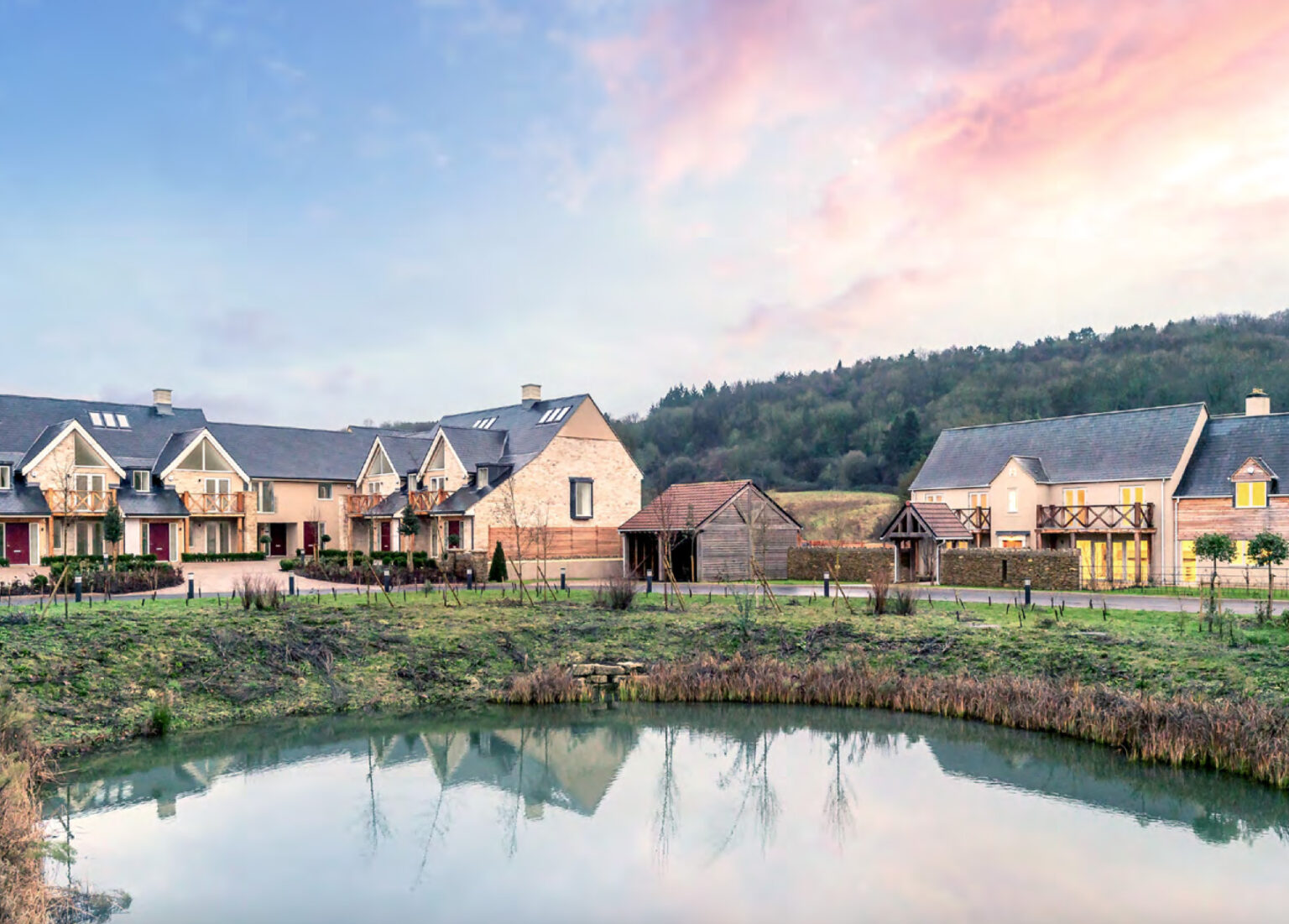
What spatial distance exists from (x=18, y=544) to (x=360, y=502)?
14.4 m

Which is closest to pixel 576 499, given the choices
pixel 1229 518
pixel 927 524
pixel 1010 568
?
pixel 927 524

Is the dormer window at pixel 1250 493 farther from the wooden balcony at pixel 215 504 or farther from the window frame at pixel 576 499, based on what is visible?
the wooden balcony at pixel 215 504

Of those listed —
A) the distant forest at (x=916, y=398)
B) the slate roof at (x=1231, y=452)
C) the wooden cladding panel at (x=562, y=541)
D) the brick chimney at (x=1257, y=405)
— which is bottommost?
the wooden cladding panel at (x=562, y=541)

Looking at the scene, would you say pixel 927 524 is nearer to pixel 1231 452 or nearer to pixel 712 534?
pixel 712 534

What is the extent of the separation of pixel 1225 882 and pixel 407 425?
10166 cm

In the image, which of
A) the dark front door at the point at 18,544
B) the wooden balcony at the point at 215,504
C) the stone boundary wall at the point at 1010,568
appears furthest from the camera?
the wooden balcony at the point at 215,504

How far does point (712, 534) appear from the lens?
3822cm

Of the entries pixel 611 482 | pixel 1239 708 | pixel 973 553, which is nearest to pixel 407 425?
pixel 611 482

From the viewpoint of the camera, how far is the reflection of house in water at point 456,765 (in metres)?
14.6

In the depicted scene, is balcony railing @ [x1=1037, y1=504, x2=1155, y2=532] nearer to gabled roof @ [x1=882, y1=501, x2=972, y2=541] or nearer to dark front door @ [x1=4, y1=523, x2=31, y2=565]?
gabled roof @ [x1=882, y1=501, x2=972, y2=541]

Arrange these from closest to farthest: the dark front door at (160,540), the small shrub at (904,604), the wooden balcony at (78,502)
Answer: the small shrub at (904,604) < the wooden balcony at (78,502) < the dark front door at (160,540)

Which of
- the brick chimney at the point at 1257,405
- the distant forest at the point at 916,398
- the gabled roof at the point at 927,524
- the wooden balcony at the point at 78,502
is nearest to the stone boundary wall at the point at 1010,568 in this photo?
the gabled roof at the point at 927,524

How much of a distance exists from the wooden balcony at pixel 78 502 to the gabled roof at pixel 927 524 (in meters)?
31.4

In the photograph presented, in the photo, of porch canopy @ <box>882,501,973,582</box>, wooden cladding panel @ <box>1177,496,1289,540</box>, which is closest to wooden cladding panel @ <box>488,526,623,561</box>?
porch canopy @ <box>882,501,973,582</box>
